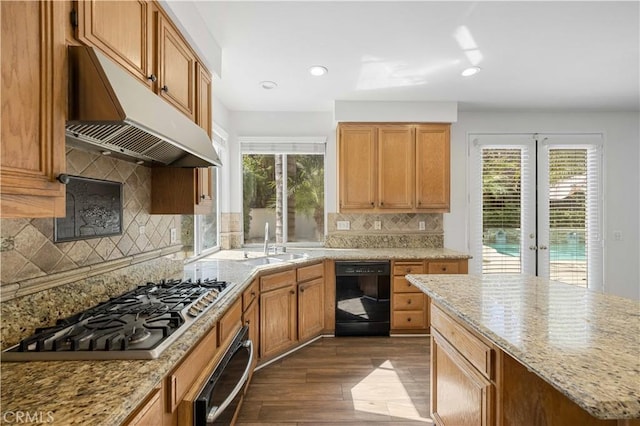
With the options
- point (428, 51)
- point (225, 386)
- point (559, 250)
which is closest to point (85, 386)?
point (225, 386)

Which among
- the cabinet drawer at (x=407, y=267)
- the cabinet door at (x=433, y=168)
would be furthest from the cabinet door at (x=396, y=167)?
the cabinet drawer at (x=407, y=267)

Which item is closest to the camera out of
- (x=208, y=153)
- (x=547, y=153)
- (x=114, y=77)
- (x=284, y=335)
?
(x=114, y=77)

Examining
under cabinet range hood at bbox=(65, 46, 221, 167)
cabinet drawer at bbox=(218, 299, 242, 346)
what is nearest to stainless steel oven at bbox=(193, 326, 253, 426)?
cabinet drawer at bbox=(218, 299, 242, 346)

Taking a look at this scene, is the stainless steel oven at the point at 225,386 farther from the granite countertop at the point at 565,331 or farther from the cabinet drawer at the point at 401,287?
the cabinet drawer at the point at 401,287

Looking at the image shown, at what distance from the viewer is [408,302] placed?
10.7 ft

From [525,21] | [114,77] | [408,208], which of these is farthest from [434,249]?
[114,77]

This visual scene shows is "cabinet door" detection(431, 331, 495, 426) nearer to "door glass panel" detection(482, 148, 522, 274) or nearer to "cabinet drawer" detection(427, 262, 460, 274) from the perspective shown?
"cabinet drawer" detection(427, 262, 460, 274)

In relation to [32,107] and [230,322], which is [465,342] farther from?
[32,107]

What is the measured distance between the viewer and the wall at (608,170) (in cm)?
386

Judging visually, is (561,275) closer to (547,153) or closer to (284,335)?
(547,153)

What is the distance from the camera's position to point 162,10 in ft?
5.18

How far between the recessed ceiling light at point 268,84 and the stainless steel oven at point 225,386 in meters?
2.27

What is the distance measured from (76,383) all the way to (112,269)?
2.97 ft

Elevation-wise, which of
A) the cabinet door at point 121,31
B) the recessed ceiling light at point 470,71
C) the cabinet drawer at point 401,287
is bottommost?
the cabinet drawer at point 401,287
